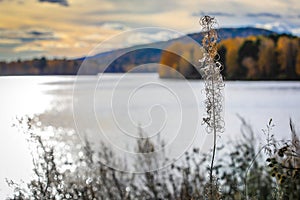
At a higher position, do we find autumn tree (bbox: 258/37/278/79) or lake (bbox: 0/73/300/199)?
autumn tree (bbox: 258/37/278/79)

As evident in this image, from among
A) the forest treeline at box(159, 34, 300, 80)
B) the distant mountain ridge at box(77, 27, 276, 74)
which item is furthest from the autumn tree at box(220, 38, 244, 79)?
the distant mountain ridge at box(77, 27, 276, 74)

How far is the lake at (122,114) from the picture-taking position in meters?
2.82

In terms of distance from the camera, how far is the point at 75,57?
809 cm

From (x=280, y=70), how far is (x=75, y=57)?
8.06 metres

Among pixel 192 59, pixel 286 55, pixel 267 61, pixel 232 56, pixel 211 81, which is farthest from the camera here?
pixel 286 55

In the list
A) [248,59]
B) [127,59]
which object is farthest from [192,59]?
[248,59]

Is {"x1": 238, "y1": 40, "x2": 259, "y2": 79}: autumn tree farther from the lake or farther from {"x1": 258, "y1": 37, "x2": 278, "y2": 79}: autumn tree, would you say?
the lake

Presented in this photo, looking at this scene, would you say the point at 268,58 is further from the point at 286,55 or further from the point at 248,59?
the point at 248,59

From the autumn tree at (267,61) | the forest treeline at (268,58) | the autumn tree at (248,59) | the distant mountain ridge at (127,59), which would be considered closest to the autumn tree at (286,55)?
the forest treeline at (268,58)

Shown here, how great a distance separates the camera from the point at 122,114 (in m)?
4.08

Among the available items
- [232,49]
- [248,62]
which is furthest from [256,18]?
[248,62]

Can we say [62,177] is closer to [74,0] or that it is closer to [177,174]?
[177,174]

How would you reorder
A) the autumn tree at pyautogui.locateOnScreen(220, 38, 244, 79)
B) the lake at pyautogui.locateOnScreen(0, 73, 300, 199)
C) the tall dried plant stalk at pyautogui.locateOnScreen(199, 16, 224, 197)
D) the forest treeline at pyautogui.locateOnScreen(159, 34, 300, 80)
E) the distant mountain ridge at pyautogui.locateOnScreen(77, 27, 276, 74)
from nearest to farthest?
1. the tall dried plant stalk at pyautogui.locateOnScreen(199, 16, 224, 197)
2. the lake at pyautogui.locateOnScreen(0, 73, 300, 199)
3. the distant mountain ridge at pyautogui.locateOnScreen(77, 27, 276, 74)
4. the autumn tree at pyautogui.locateOnScreen(220, 38, 244, 79)
5. the forest treeline at pyautogui.locateOnScreen(159, 34, 300, 80)

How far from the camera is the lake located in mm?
2820
